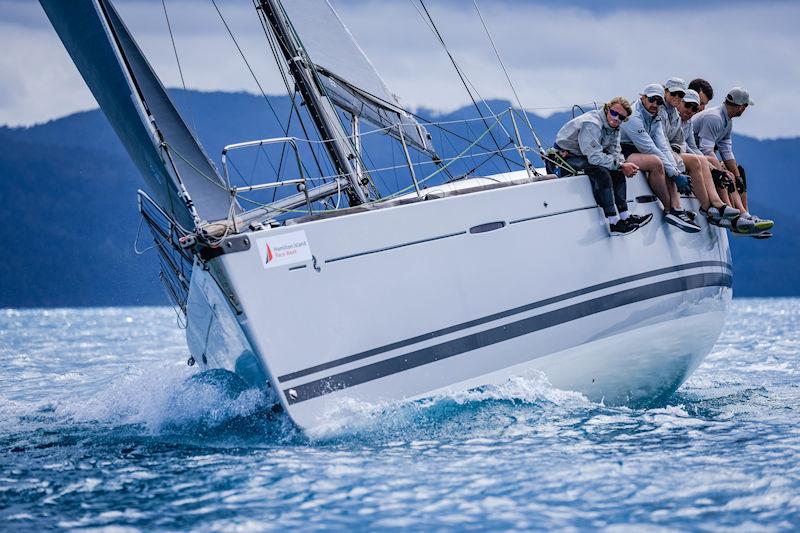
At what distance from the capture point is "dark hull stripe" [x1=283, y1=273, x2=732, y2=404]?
5.87 meters

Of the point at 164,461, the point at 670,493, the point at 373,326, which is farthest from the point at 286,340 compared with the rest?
the point at 670,493

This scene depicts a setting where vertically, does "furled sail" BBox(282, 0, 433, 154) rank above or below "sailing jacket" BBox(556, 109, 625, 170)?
above

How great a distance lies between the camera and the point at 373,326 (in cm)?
605

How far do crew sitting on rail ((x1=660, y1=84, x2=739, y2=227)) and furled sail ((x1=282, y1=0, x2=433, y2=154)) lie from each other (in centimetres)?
216

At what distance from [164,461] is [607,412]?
3.35 metres

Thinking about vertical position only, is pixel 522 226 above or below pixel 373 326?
above

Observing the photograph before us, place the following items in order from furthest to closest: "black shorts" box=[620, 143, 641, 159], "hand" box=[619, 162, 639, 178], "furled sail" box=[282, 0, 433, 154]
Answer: "furled sail" box=[282, 0, 433, 154], "black shorts" box=[620, 143, 641, 159], "hand" box=[619, 162, 639, 178]

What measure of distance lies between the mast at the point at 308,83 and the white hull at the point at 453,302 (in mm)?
1925

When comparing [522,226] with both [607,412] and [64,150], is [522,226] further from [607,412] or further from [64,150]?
[64,150]

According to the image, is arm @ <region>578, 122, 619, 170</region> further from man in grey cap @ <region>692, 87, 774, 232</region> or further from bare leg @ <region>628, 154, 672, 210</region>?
man in grey cap @ <region>692, 87, 774, 232</region>

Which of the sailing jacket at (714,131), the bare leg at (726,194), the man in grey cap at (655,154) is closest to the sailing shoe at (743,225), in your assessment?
the man in grey cap at (655,154)

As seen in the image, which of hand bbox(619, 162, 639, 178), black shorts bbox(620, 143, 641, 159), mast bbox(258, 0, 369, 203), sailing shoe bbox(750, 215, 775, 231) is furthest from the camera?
mast bbox(258, 0, 369, 203)

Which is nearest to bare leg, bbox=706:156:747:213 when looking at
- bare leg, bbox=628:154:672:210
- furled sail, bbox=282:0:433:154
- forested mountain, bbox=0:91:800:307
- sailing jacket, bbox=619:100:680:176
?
sailing jacket, bbox=619:100:680:176

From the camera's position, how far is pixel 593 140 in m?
7.27
